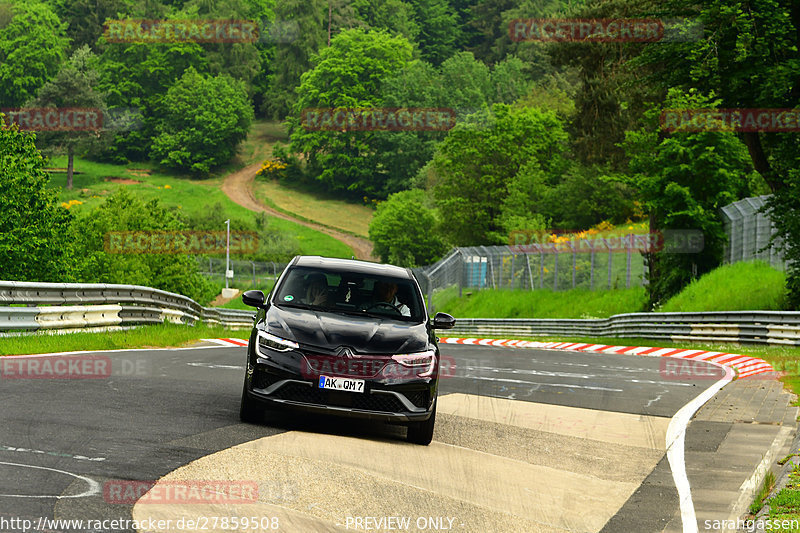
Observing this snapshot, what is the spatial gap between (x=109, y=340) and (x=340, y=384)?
10323mm

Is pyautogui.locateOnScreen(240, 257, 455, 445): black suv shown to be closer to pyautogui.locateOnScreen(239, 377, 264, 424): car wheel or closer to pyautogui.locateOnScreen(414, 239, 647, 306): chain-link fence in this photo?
pyautogui.locateOnScreen(239, 377, 264, 424): car wheel

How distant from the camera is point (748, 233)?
33938 mm

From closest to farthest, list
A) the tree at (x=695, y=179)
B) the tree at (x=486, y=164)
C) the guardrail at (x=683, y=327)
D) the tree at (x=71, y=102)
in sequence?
the guardrail at (x=683, y=327)
the tree at (x=695, y=179)
the tree at (x=486, y=164)
the tree at (x=71, y=102)

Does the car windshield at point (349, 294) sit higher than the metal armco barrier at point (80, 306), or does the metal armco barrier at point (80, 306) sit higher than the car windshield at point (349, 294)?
the car windshield at point (349, 294)

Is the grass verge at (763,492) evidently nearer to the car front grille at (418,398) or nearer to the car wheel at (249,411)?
the car front grille at (418,398)

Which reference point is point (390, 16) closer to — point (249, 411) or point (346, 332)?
point (346, 332)

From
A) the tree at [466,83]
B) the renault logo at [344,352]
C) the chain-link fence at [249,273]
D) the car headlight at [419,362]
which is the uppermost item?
the tree at [466,83]

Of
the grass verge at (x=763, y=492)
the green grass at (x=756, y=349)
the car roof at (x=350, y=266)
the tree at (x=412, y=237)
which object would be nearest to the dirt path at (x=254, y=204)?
the tree at (x=412, y=237)

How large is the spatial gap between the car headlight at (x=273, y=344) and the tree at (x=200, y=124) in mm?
131770

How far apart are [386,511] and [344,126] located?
127912mm

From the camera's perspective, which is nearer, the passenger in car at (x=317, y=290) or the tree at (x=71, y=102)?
the passenger in car at (x=317, y=290)

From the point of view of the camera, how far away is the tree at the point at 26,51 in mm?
157625

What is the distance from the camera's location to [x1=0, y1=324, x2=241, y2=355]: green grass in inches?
607

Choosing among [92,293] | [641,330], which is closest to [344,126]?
[641,330]
